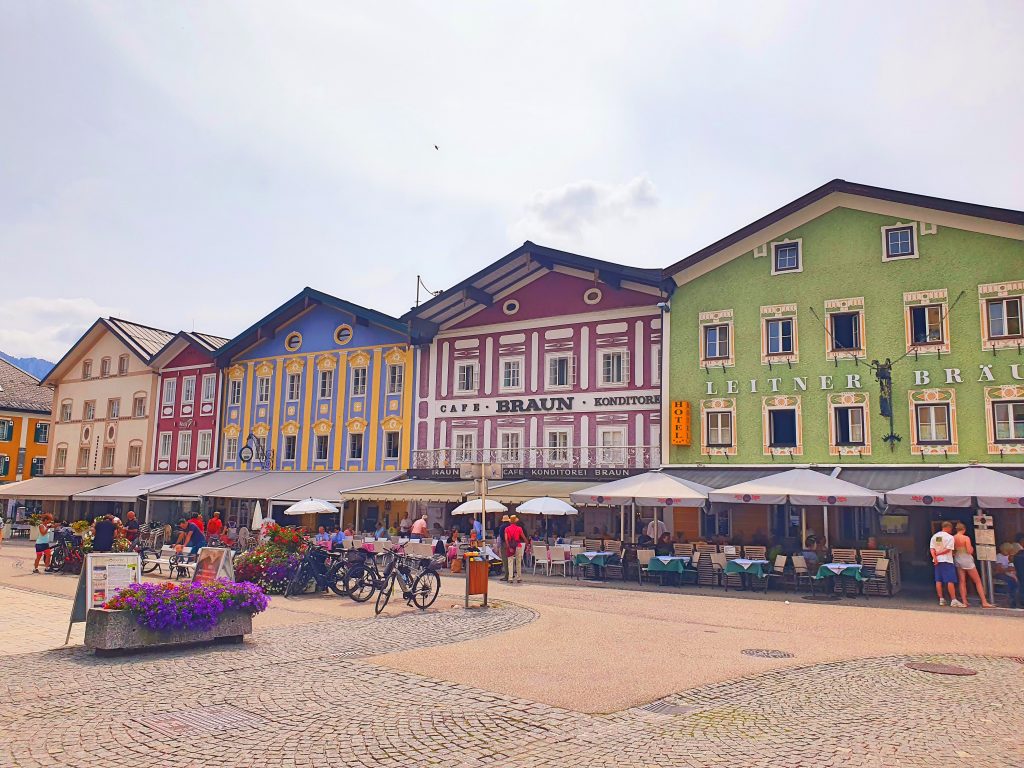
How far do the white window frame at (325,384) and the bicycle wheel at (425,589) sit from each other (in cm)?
2094

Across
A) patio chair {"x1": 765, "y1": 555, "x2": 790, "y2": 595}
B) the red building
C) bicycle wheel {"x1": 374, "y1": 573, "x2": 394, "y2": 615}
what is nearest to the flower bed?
bicycle wheel {"x1": 374, "y1": 573, "x2": 394, "y2": 615}

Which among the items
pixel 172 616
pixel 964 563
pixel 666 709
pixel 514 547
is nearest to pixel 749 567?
pixel 964 563

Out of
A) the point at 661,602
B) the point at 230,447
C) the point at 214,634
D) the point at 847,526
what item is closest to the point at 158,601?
the point at 214,634

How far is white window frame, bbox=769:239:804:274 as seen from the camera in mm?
25328

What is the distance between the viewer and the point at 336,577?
17.1 metres

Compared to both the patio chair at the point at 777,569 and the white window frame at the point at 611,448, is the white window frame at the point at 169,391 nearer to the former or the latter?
the white window frame at the point at 611,448

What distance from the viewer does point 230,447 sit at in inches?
1517

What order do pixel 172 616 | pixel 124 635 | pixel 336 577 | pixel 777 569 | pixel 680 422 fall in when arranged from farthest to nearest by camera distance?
pixel 680 422, pixel 777 569, pixel 336 577, pixel 172 616, pixel 124 635

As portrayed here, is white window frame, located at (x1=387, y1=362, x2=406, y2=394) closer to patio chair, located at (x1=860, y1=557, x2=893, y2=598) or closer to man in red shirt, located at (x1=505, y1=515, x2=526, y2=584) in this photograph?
man in red shirt, located at (x1=505, y1=515, x2=526, y2=584)

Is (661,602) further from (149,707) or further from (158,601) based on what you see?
(149,707)

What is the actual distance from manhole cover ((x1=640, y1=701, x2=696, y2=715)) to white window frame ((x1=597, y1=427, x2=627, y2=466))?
1925 centimetres

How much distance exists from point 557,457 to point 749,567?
10801 millimetres

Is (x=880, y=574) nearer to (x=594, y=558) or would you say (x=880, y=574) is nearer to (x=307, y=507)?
(x=594, y=558)

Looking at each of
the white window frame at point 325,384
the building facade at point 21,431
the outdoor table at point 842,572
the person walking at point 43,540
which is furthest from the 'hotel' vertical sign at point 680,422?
the building facade at point 21,431
